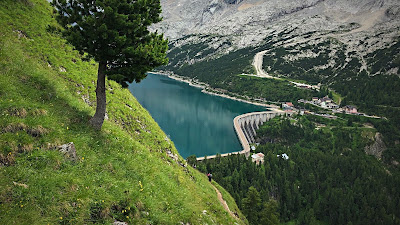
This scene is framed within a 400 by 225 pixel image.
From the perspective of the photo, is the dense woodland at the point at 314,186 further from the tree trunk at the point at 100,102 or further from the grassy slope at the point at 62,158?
the tree trunk at the point at 100,102

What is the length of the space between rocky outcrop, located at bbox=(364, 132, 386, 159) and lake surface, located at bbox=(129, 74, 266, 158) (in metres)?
62.0

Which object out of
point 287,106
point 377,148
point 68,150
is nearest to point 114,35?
point 68,150

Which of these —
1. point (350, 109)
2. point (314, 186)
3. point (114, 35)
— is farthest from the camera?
point (350, 109)

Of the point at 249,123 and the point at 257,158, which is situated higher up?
the point at 249,123

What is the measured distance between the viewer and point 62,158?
991 cm

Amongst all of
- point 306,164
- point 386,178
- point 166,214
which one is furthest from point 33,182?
point 386,178

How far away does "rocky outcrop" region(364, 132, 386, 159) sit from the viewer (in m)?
108

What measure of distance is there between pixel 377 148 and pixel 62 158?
135786 mm

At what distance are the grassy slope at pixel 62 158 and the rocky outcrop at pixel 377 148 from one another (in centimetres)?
12036

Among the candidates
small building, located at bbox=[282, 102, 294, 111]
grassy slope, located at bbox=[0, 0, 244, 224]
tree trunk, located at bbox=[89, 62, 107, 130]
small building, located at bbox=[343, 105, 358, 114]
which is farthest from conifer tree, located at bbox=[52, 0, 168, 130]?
small building, located at bbox=[343, 105, 358, 114]

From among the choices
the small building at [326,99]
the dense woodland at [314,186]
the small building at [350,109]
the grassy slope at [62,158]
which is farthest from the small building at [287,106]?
the grassy slope at [62,158]

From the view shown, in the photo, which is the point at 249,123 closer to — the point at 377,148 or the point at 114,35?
the point at 377,148

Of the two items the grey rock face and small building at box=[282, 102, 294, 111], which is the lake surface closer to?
small building at box=[282, 102, 294, 111]

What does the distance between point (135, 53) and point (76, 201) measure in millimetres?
7228
